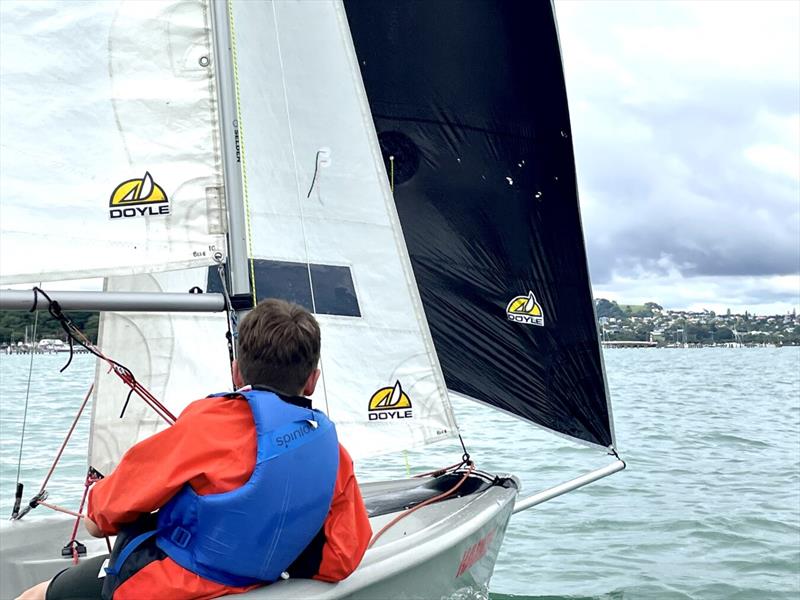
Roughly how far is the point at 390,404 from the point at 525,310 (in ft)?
4.42

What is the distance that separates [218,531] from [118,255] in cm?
128

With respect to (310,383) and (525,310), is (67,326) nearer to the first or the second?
(310,383)

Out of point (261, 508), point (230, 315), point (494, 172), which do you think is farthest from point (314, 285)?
point (261, 508)

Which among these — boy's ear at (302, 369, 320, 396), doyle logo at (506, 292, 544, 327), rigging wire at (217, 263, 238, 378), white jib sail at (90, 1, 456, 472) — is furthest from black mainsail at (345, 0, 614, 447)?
boy's ear at (302, 369, 320, 396)

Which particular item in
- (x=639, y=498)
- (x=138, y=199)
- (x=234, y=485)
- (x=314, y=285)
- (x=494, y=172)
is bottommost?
(x=639, y=498)

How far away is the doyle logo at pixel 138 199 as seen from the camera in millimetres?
2969

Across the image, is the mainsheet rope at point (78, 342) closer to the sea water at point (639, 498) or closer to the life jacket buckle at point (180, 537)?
the life jacket buckle at point (180, 537)

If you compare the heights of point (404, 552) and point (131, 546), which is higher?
point (131, 546)

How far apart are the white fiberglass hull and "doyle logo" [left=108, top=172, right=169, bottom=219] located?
126 centimetres

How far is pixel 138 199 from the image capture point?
2.99 meters

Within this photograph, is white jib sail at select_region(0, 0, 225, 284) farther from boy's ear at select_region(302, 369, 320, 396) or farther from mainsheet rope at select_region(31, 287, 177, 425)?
boy's ear at select_region(302, 369, 320, 396)

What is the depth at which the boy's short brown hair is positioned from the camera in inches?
80.5

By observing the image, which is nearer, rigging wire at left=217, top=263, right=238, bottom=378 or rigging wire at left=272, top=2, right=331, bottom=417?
rigging wire at left=217, top=263, right=238, bottom=378

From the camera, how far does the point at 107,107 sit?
302 cm
